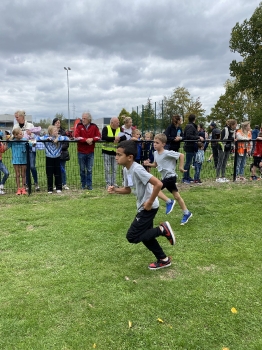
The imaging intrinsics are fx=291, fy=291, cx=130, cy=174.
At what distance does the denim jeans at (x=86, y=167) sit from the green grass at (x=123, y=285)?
2234 millimetres

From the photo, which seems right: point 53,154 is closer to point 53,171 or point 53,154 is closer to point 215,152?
point 53,171

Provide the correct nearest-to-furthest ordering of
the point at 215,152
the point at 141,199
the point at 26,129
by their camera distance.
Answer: the point at 141,199, the point at 26,129, the point at 215,152

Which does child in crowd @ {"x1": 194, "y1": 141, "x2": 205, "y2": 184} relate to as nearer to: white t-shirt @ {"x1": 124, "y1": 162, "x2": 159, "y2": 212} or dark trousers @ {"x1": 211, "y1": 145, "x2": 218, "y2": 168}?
dark trousers @ {"x1": 211, "y1": 145, "x2": 218, "y2": 168}

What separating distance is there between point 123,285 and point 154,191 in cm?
110

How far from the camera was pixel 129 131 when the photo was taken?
8398 millimetres

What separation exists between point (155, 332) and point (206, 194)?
200 inches

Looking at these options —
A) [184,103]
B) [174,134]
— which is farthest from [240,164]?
[184,103]

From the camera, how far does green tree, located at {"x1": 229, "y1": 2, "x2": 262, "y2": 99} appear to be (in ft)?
85.2

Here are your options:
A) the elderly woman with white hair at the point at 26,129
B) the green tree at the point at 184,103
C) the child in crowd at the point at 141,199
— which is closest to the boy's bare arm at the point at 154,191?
the child in crowd at the point at 141,199

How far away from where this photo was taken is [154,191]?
316 centimetres

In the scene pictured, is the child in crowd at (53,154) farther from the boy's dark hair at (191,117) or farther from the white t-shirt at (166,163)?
the boy's dark hair at (191,117)

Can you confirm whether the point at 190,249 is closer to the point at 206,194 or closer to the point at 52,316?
the point at 52,316

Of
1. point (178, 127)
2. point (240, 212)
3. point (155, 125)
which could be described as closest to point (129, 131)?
point (178, 127)

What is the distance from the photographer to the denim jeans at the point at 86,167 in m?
7.61
